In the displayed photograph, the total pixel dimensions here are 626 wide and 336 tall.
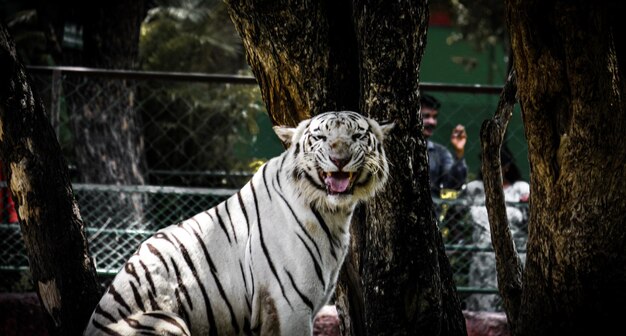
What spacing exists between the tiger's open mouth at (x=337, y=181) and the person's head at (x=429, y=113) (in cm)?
390

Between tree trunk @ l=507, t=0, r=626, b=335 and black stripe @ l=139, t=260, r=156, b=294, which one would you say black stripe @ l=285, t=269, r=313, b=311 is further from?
tree trunk @ l=507, t=0, r=626, b=335

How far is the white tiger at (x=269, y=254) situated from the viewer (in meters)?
3.97

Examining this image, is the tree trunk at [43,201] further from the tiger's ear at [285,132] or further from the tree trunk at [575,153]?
the tree trunk at [575,153]

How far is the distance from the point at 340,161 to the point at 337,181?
0.31 ft

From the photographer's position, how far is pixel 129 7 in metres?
9.59

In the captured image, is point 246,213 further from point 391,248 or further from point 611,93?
point 611,93

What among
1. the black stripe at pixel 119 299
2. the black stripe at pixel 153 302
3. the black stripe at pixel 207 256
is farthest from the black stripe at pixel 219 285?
the black stripe at pixel 119 299

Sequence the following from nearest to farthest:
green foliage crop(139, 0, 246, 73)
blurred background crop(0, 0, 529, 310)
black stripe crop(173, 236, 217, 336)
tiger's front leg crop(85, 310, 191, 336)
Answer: tiger's front leg crop(85, 310, 191, 336), black stripe crop(173, 236, 217, 336), blurred background crop(0, 0, 529, 310), green foliage crop(139, 0, 246, 73)

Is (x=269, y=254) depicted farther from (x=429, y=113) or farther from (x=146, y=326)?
(x=429, y=113)

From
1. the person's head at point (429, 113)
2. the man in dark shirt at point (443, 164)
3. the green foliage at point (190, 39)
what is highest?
the green foliage at point (190, 39)

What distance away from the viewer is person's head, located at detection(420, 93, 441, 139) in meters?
7.84

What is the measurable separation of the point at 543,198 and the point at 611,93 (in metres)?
0.55

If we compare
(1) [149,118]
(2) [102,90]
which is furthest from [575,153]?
(1) [149,118]

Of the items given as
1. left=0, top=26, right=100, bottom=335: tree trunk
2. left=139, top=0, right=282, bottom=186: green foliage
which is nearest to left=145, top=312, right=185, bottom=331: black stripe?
left=0, top=26, right=100, bottom=335: tree trunk
